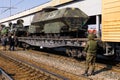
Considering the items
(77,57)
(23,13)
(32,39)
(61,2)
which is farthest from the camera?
(23,13)

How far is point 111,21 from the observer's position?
42.1 feet

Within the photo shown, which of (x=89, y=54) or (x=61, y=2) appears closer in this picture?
(x=89, y=54)

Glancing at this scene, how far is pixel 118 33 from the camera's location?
12391 millimetres

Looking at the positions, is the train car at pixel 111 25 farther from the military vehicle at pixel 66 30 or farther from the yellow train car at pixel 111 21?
the military vehicle at pixel 66 30

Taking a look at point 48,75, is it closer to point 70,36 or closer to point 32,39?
point 70,36

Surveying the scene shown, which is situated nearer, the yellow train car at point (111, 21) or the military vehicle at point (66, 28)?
the yellow train car at point (111, 21)

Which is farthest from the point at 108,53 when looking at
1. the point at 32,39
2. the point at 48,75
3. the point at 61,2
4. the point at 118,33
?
the point at 61,2

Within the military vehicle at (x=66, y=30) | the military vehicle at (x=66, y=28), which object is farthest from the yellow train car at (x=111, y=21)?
the military vehicle at (x=66, y=28)

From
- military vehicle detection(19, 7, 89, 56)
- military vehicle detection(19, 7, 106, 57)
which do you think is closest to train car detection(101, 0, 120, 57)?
military vehicle detection(19, 7, 106, 57)

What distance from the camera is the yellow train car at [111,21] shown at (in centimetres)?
1241

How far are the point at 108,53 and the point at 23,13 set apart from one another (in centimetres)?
4845

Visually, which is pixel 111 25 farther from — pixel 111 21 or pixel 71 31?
pixel 71 31

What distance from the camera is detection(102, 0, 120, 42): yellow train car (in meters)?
12.4

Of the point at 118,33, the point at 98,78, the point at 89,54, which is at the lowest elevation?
the point at 98,78
